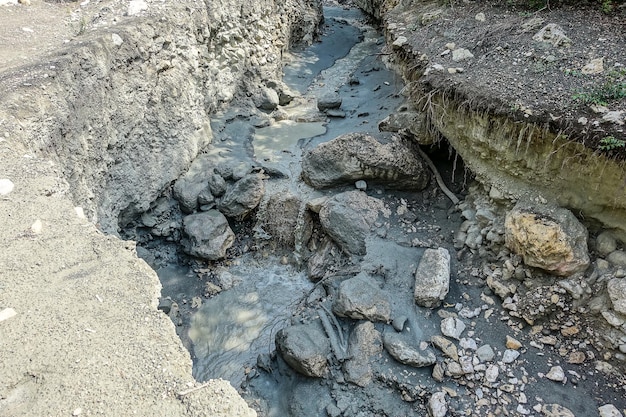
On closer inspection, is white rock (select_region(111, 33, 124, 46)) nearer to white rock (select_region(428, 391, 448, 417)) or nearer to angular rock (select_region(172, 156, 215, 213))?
angular rock (select_region(172, 156, 215, 213))

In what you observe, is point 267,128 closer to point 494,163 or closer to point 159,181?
point 159,181

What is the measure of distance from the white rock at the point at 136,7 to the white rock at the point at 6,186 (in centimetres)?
441

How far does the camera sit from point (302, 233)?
7.06 m

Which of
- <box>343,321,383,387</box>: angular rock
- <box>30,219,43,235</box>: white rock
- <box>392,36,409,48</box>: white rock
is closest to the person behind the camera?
<box>30,219,43,235</box>: white rock

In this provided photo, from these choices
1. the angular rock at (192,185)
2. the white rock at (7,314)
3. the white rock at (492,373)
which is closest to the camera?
the white rock at (7,314)

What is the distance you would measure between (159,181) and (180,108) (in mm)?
1388

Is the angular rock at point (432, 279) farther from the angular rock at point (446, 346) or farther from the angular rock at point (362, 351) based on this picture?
the angular rock at point (362, 351)

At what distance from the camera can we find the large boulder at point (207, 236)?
6.84 meters

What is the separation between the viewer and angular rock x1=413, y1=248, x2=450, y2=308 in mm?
5305

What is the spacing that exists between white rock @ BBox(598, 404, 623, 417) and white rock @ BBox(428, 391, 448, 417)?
147 centimetres

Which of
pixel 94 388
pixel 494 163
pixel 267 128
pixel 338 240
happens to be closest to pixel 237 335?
pixel 338 240

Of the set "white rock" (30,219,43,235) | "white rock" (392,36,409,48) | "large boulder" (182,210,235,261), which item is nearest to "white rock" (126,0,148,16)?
"large boulder" (182,210,235,261)

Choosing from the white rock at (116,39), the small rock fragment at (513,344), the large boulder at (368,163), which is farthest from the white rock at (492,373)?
the white rock at (116,39)

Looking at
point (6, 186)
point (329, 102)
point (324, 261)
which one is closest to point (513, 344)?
point (324, 261)
